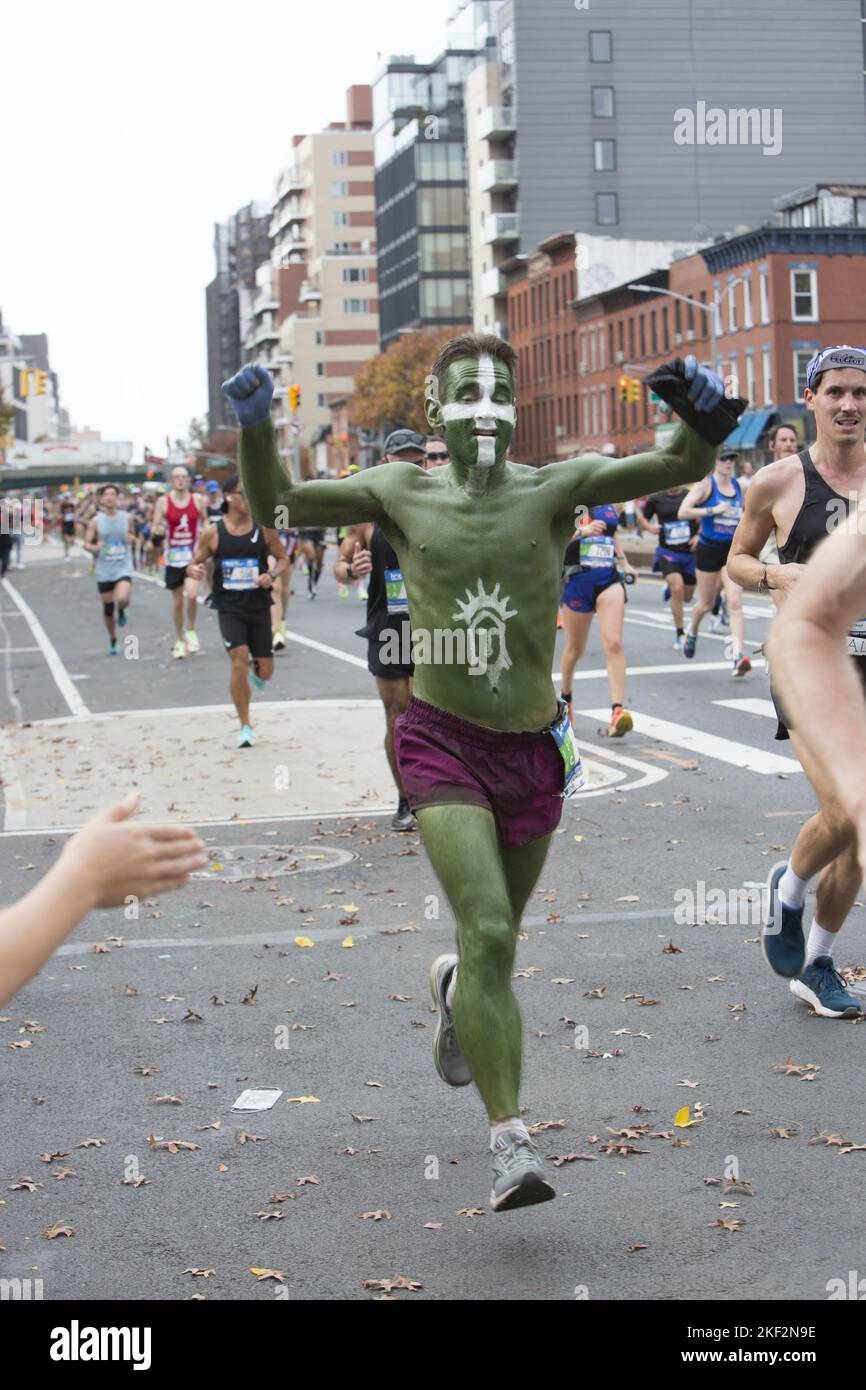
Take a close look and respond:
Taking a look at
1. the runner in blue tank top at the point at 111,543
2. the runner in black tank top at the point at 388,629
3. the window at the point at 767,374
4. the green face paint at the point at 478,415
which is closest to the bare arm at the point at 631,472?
the green face paint at the point at 478,415

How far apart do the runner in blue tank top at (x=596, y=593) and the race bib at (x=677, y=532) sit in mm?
5602

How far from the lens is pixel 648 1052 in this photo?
6285 millimetres

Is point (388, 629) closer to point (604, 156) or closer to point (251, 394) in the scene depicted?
point (251, 394)

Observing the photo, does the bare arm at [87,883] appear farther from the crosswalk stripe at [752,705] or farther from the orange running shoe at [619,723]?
the crosswalk stripe at [752,705]

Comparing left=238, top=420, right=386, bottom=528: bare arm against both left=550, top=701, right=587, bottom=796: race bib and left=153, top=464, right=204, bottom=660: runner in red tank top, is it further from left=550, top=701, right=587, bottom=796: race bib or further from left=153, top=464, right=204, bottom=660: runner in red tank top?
left=153, top=464, right=204, bottom=660: runner in red tank top

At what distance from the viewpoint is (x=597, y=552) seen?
14711 mm

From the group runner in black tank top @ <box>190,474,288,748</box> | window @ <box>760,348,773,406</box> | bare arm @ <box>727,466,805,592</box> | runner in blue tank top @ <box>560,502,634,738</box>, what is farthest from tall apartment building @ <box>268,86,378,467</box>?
bare arm @ <box>727,466,805,592</box>

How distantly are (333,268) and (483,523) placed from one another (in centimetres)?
16042

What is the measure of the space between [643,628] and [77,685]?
7.67 m

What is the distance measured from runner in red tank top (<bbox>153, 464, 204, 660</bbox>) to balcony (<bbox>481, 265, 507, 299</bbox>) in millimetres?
84055

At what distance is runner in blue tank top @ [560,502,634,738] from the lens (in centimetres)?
1438
